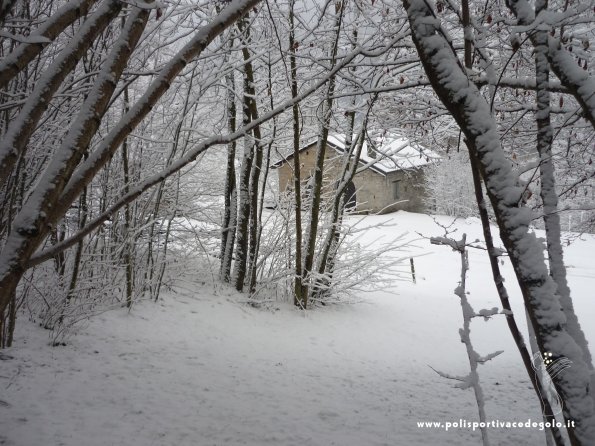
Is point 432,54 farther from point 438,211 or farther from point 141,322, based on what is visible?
point 438,211

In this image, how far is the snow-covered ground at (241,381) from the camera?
116 inches

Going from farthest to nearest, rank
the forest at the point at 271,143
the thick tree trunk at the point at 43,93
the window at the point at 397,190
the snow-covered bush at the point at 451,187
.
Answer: the window at the point at 397,190
the snow-covered bush at the point at 451,187
the forest at the point at 271,143
the thick tree trunk at the point at 43,93

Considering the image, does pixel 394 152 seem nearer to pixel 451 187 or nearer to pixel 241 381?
pixel 241 381

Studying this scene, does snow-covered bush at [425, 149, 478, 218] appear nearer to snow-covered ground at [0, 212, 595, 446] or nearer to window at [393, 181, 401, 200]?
window at [393, 181, 401, 200]

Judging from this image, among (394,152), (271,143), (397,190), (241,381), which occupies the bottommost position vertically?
(241,381)

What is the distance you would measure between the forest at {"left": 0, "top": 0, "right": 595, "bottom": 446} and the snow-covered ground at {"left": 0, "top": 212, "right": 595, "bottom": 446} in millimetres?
208

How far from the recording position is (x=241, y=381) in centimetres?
411

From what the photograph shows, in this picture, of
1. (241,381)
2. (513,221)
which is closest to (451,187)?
(241,381)

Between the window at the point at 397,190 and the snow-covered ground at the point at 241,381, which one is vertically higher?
the window at the point at 397,190

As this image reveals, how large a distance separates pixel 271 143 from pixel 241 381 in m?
3.34

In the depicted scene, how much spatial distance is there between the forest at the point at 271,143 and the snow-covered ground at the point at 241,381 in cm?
21

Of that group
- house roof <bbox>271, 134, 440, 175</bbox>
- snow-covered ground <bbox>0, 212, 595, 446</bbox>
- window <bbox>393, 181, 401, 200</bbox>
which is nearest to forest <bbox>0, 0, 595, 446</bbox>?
snow-covered ground <bbox>0, 212, 595, 446</bbox>

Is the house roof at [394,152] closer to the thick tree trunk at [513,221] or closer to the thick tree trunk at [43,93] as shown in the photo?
the thick tree trunk at [513,221]

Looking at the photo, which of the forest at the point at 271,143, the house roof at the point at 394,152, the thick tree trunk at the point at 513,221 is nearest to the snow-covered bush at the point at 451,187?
the house roof at the point at 394,152
